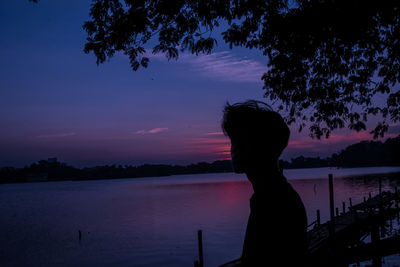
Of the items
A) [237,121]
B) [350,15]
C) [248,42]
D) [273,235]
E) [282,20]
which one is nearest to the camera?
[273,235]

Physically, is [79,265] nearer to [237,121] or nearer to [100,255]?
[100,255]

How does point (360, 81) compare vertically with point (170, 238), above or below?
above

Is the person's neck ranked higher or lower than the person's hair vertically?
lower

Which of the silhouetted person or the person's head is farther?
the person's head

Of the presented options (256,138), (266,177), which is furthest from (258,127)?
(266,177)

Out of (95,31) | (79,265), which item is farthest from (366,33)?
(79,265)

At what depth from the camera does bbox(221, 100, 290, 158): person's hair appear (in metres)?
1.83

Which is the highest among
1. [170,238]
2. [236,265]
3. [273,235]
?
[273,235]

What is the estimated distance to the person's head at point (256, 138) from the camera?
1819 millimetres

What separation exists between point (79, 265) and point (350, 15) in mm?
31227

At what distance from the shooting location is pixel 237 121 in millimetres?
1903

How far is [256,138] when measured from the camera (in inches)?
71.7

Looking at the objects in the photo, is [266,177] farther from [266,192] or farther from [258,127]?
[258,127]

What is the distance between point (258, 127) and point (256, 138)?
0.07 meters
